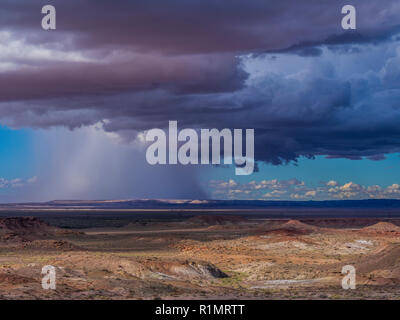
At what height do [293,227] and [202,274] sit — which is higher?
[293,227]

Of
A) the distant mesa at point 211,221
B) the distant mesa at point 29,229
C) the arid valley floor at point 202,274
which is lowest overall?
the arid valley floor at point 202,274

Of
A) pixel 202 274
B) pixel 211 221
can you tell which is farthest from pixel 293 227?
pixel 202 274

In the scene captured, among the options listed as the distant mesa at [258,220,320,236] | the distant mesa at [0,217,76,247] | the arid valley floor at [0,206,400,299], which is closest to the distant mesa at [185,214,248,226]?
the distant mesa at [258,220,320,236]

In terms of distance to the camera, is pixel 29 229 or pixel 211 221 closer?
pixel 29 229

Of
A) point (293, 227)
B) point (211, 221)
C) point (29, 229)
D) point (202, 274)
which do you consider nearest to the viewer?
point (202, 274)

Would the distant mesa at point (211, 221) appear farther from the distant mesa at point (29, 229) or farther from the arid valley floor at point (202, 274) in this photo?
the arid valley floor at point (202, 274)

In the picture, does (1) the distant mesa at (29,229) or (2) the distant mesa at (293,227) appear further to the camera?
(2) the distant mesa at (293,227)

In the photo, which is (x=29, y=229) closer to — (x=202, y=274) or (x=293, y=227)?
(x=293, y=227)

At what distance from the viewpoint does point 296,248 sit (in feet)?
290

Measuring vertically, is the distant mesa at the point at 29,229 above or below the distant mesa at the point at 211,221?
below

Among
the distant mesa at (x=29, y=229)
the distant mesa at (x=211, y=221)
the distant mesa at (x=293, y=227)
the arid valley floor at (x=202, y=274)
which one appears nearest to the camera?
the arid valley floor at (x=202, y=274)

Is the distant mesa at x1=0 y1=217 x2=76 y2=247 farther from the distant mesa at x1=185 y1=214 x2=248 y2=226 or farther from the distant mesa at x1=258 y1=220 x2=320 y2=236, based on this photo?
the distant mesa at x1=185 y1=214 x2=248 y2=226

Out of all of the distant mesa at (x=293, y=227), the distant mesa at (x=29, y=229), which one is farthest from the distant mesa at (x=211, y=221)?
the distant mesa at (x=29, y=229)
